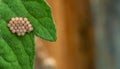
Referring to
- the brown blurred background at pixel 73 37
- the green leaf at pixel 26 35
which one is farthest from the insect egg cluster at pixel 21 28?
the brown blurred background at pixel 73 37

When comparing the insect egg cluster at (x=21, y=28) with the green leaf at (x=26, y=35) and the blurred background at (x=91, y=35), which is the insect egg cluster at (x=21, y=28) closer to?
the green leaf at (x=26, y=35)

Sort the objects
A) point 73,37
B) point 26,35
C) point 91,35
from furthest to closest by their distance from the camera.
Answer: point 91,35 → point 73,37 → point 26,35

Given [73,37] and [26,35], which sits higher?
[26,35]

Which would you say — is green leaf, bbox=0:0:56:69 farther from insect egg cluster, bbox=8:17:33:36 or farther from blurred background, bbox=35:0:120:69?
blurred background, bbox=35:0:120:69

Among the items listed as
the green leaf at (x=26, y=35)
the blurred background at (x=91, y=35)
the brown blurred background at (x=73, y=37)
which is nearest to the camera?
the green leaf at (x=26, y=35)

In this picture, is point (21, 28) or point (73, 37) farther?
point (73, 37)

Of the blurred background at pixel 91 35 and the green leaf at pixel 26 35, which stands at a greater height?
the green leaf at pixel 26 35

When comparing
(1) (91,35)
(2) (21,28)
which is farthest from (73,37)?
(2) (21,28)

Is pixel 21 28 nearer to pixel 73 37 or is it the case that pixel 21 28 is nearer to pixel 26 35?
pixel 26 35
